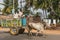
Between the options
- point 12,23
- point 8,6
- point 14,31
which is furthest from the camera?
point 8,6

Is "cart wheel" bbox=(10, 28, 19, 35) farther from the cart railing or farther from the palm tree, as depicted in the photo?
the palm tree

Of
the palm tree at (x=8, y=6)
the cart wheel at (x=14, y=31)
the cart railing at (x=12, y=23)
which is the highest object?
the palm tree at (x=8, y=6)

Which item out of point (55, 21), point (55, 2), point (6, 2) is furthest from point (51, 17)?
point (6, 2)

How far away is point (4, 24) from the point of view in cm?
1855

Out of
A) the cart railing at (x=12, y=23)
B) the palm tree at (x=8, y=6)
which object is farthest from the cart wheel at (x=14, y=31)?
the palm tree at (x=8, y=6)

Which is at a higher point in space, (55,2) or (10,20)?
(55,2)

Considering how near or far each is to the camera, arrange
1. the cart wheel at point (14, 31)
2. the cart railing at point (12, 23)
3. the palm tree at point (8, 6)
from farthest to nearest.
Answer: the palm tree at point (8, 6) < the cart wheel at point (14, 31) < the cart railing at point (12, 23)

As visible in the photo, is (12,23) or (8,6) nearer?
(12,23)

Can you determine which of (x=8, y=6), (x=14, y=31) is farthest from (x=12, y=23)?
(x=8, y=6)

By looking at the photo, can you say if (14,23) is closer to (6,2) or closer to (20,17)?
(20,17)

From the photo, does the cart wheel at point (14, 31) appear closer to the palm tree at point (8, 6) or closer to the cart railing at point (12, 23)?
the cart railing at point (12, 23)

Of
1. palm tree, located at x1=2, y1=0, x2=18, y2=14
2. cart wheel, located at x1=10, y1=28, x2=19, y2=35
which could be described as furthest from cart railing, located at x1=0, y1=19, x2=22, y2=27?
palm tree, located at x1=2, y1=0, x2=18, y2=14

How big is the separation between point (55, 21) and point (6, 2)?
14946 mm

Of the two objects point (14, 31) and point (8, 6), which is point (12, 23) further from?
point (8, 6)
